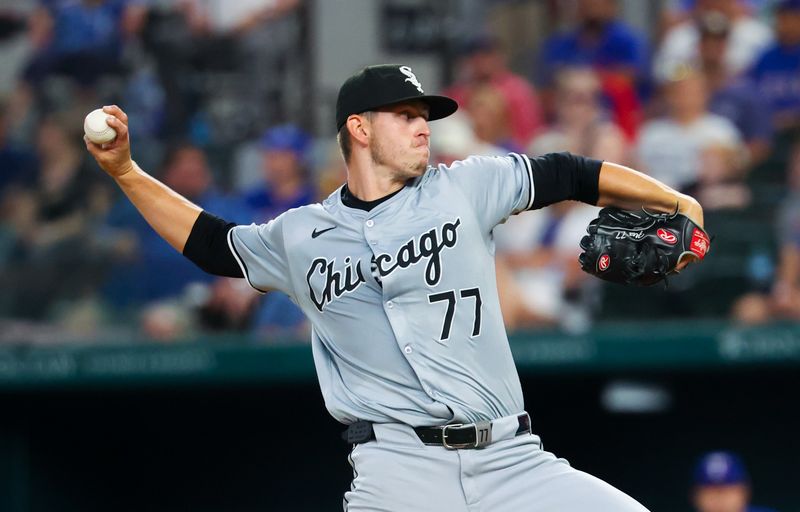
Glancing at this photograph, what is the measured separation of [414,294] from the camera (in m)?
3.47

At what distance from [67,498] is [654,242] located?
4631 millimetres

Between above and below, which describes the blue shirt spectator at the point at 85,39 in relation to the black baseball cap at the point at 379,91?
above

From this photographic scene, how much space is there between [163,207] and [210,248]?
0.60 ft

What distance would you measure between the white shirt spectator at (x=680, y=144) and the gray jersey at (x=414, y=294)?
356 centimetres

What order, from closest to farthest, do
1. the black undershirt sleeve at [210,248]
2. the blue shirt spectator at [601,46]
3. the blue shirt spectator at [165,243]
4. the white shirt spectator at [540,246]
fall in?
the black undershirt sleeve at [210,248] → the white shirt spectator at [540,246] → the blue shirt spectator at [165,243] → the blue shirt spectator at [601,46]

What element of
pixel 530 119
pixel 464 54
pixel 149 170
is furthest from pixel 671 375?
pixel 149 170

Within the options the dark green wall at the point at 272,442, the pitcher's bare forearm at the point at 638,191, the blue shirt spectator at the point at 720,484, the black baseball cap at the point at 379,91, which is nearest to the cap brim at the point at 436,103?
the black baseball cap at the point at 379,91

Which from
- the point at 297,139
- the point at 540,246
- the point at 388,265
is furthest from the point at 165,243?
the point at 388,265

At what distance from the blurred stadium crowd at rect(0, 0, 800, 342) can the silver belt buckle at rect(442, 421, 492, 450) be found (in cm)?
304

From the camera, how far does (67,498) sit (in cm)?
720

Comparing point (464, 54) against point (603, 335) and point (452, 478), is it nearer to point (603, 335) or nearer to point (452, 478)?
point (603, 335)

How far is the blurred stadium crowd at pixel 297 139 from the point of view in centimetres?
670

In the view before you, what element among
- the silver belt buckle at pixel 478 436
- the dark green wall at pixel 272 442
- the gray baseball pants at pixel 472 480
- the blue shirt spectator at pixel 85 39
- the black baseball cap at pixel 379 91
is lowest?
the dark green wall at pixel 272 442

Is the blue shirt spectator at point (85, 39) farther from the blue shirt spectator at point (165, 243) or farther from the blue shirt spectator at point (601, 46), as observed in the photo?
the blue shirt spectator at point (601, 46)
